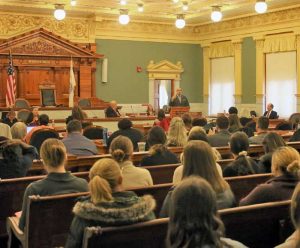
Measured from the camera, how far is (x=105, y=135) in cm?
760

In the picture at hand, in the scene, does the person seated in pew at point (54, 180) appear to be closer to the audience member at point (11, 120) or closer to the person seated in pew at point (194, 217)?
the person seated in pew at point (194, 217)

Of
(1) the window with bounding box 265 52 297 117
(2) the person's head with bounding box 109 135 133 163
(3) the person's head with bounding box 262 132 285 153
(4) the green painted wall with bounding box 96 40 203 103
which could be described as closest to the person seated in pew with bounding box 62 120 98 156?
(2) the person's head with bounding box 109 135 133 163

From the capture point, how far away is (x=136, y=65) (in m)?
16.9

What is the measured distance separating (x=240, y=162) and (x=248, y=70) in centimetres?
1170

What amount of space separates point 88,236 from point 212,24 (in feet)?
50.4

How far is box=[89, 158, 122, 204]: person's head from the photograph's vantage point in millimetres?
2652

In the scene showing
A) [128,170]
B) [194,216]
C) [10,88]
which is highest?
[10,88]

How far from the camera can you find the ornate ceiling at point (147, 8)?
1393cm

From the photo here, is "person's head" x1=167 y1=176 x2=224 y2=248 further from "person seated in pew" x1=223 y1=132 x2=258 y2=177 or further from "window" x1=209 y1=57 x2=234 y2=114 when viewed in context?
"window" x1=209 y1=57 x2=234 y2=114

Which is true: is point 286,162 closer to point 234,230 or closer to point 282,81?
point 234,230

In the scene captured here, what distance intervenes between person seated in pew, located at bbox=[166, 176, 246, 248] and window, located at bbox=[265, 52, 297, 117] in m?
13.2

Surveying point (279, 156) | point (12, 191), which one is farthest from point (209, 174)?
point (12, 191)

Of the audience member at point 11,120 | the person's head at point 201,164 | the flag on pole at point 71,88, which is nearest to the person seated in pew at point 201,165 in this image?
the person's head at point 201,164

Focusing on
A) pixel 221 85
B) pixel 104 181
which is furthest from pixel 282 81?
pixel 104 181
